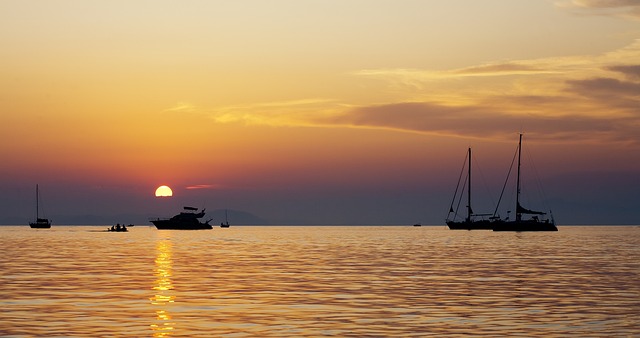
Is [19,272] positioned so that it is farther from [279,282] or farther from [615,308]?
[615,308]

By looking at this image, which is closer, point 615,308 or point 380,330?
point 380,330

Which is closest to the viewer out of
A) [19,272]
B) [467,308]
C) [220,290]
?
[467,308]

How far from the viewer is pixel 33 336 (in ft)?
105

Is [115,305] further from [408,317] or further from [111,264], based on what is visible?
[111,264]

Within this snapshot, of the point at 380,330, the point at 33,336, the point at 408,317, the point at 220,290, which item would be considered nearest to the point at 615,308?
the point at 408,317

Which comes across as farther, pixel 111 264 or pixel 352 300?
pixel 111 264

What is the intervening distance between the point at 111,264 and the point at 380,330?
4918 centimetres

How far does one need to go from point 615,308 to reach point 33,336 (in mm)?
24402

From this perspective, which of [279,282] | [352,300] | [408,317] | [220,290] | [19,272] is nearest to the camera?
[408,317]

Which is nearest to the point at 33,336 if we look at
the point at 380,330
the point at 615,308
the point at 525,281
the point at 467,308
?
the point at 380,330

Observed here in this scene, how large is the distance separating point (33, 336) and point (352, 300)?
17.0 m

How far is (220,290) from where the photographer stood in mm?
50312

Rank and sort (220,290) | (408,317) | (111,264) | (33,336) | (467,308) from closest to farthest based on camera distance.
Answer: (33,336), (408,317), (467,308), (220,290), (111,264)

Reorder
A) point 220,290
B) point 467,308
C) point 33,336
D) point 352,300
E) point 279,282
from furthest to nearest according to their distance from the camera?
point 279,282 < point 220,290 < point 352,300 < point 467,308 < point 33,336
